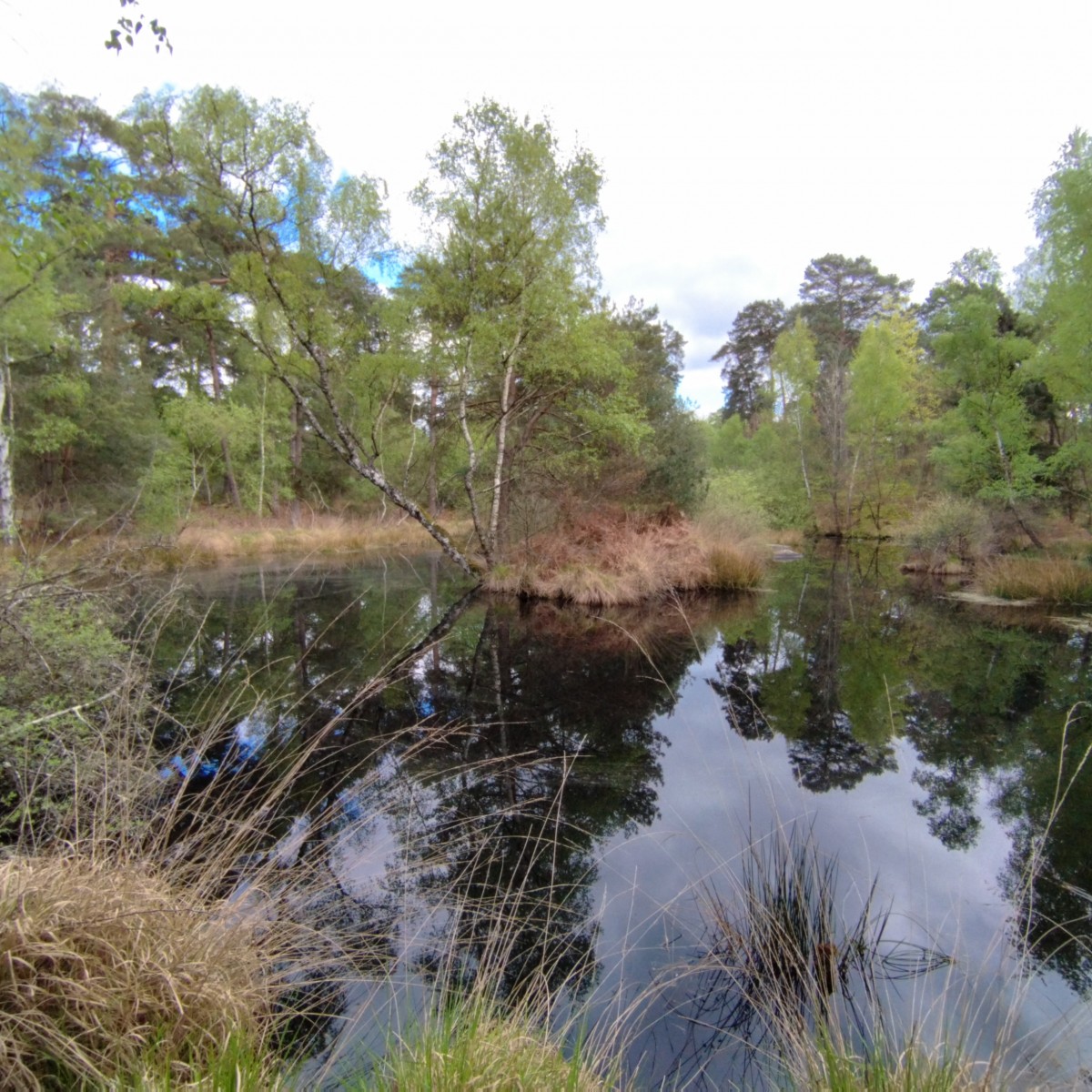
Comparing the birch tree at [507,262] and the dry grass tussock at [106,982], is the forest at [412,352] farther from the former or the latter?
the dry grass tussock at [106,982]

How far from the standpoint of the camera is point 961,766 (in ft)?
16.3

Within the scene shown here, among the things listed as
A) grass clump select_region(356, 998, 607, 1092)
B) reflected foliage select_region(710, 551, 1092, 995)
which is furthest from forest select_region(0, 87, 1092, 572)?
reflected foliage select_region(710, 551, 1092, 995)

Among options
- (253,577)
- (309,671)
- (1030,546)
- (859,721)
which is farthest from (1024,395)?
(253,577)

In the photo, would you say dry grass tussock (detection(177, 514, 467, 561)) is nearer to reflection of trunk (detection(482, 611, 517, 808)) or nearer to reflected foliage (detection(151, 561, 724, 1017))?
reflected foliage (detection(151, 561, 724, 1017))

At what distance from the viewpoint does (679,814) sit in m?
4.20

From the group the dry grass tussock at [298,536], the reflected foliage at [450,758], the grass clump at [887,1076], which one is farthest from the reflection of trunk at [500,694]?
the dry grass tussock at [298,536]

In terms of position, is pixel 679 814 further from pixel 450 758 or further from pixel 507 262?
pixel 507 262

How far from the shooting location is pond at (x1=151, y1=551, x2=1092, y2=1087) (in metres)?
2.50

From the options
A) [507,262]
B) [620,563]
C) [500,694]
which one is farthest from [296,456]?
[500,694]

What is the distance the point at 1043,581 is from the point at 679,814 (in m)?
12.7

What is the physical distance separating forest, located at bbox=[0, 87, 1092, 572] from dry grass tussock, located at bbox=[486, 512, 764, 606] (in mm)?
631

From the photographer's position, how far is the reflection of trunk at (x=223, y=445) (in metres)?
→ 23.2

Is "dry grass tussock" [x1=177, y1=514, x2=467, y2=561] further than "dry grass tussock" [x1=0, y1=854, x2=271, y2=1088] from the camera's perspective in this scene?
Yes

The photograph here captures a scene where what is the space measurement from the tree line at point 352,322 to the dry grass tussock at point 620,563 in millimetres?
711
